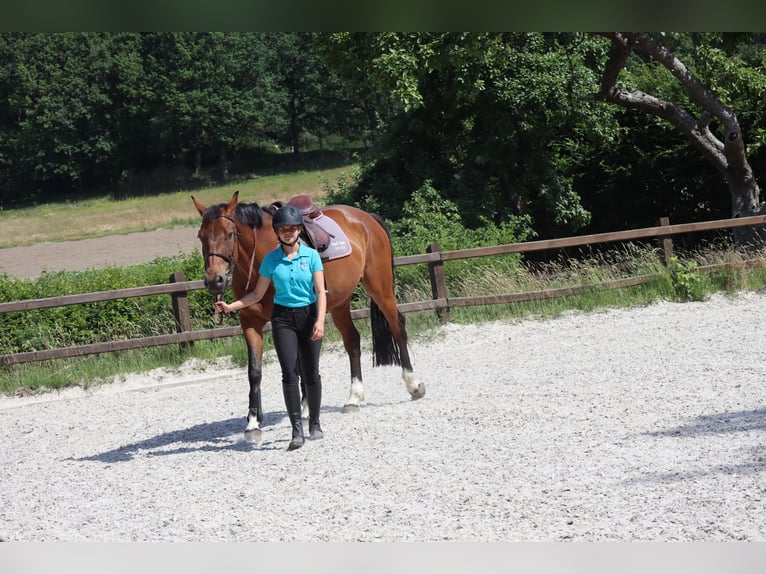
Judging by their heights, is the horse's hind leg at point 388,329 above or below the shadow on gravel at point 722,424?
above

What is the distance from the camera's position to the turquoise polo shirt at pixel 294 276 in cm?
627

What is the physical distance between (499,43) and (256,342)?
1008 cm

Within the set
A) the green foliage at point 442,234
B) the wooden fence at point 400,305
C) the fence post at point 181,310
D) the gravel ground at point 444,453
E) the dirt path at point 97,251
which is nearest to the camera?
the gravel ground at point 444,453

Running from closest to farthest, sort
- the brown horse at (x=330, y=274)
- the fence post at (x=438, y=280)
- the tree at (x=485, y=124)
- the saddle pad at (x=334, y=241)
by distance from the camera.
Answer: the brown horse at (x=330, y=274), the saddle pad at (x=334, y=241), the fence post at (x=438, y=280), the tree at (x=485, y=124)

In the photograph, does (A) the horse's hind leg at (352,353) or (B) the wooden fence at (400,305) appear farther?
(B) the wooden fence at (400,305)

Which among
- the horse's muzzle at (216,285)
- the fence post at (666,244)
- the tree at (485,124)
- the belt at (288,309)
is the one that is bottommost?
the fence post at (666,244)

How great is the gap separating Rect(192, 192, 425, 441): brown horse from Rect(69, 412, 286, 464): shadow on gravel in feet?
1.24

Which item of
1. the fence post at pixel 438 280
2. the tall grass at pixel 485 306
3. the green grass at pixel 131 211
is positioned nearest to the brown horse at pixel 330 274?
the tall grass at pixel 485 306

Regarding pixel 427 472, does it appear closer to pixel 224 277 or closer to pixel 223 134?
pixel 224 277

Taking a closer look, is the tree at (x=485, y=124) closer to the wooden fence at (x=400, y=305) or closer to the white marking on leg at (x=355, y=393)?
the wooden fence at (x=400, y=305)

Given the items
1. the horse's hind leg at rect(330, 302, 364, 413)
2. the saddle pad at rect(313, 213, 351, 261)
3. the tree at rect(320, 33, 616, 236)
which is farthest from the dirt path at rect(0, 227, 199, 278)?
the saddle pad at rect(313, 213, 351, 261)

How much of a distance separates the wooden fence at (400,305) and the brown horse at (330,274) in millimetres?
2958

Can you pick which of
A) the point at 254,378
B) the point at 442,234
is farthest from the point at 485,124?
the point at 254,378

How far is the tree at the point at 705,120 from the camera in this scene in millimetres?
15164
